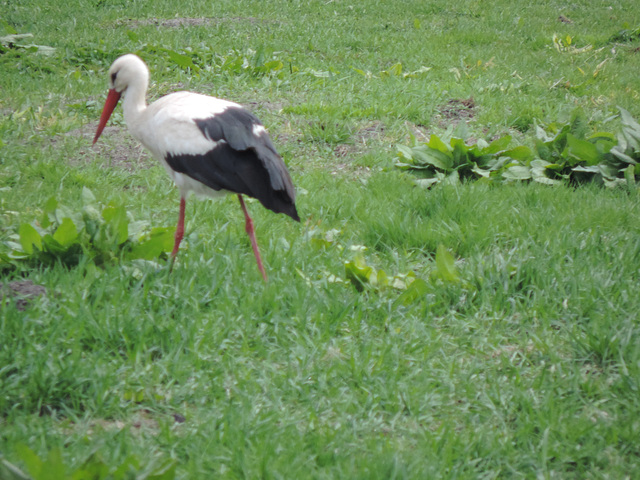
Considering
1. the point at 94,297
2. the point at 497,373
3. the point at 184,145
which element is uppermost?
the point at 184,145

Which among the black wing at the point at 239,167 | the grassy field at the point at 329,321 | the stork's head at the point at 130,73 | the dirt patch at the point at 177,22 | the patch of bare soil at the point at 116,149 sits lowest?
the grassy field at the point at 329,321

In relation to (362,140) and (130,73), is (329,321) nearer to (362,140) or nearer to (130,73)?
(130,73)

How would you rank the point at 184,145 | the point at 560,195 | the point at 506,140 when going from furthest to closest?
the point at 506,140
the point at 560,195
the point at 184,145

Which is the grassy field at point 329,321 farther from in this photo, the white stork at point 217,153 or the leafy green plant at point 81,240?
the white stork at point 217,153

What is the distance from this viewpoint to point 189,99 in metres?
3.50

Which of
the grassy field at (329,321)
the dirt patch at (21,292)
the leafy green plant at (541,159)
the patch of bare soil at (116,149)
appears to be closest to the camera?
the grassy field at (329,321)

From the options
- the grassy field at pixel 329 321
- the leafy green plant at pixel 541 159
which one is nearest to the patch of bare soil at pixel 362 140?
the grassy field at pixel 329 321

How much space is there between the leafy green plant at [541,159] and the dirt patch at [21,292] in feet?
8.97

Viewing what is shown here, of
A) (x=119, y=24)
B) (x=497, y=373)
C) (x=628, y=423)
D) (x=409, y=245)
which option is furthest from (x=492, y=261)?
(x=119, y=24)

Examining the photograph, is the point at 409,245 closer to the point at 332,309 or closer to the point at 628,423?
the point at 332,309

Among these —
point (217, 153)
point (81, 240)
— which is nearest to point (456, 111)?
point (217, 153)

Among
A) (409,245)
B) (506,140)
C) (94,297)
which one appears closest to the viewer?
(94,297)

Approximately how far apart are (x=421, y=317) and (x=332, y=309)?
0.44 m

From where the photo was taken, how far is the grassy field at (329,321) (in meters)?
2.21
